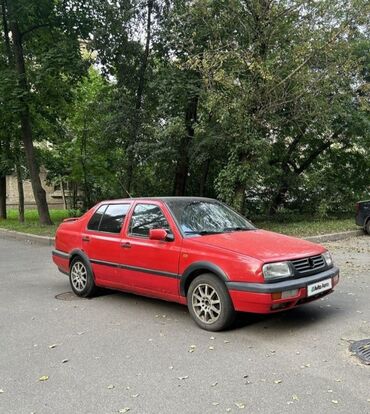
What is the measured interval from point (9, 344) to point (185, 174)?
47.0 ft

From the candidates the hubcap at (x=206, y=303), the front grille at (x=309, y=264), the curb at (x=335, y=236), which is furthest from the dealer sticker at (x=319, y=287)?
the curb at (x=335, y=236)

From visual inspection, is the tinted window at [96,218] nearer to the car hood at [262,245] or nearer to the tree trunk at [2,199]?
the car hood at [262,245]

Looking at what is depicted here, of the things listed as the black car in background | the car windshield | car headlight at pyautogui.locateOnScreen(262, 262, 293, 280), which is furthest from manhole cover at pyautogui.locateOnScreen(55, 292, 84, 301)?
the black car in background

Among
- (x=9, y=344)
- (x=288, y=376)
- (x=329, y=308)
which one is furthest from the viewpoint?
(x=329, y=308)

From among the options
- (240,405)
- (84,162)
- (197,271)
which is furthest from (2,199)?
(240,405)

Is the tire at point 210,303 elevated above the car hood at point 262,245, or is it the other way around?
the car hood at point 262,245

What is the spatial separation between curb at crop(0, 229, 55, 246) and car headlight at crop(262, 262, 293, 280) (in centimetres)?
981

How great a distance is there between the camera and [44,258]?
442 inches

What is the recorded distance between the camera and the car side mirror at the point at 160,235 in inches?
228

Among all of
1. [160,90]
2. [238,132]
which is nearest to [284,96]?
[238,132]

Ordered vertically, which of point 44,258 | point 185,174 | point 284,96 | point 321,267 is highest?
point 284,96

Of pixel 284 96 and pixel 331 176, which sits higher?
pixel 284 96

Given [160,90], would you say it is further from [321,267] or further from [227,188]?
[321,267]

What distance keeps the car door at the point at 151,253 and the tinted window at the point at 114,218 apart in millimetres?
202
